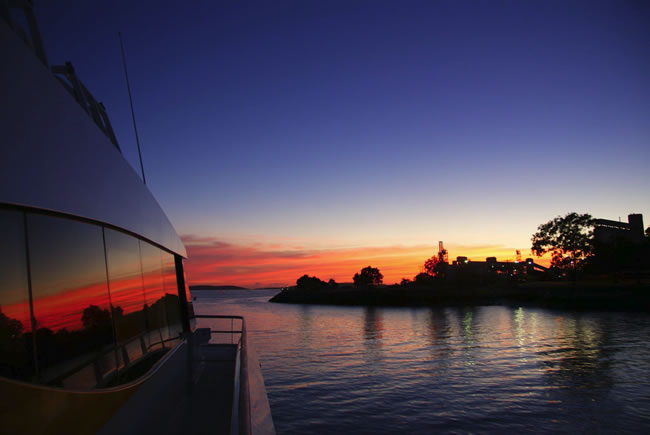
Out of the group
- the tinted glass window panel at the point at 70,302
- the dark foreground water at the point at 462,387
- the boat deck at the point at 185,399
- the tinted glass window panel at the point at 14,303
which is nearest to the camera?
the tinted glass window panel at the point at 14,303

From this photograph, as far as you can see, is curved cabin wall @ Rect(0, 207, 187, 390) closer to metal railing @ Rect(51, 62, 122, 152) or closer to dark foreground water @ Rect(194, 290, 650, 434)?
metal railing @ Rect(51, 62, 122, 152)

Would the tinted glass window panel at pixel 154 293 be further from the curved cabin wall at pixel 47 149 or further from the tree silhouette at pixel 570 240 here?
the tree silhouette at pixel 570 240

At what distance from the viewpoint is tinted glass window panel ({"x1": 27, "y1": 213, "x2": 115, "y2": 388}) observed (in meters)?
2.75

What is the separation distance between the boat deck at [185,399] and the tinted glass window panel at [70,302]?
684mm

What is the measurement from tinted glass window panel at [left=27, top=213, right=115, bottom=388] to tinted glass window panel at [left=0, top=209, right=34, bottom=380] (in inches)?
4.4

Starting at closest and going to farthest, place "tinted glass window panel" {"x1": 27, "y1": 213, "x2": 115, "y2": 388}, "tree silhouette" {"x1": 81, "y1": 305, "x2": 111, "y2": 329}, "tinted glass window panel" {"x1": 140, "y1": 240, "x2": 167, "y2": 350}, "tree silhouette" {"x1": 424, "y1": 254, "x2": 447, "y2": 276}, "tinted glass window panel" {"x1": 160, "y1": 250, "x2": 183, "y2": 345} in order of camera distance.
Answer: "tinted glass window panel" {"x1": 27, "y1": 213, "x2": 115, "y2": 388} < "tree silhouette" {"x1": 81, "y1": 305, "x2": 111, "y2": 329} < "tinted glass window panel" {"x1": 140, "y1": 240, "x2": 167, "y2": 350} < "tinted glass window panel" {"x1": 160, "y1": 250, "x2": 183, "y2": 345} < "tree silhouette" {"x1": 424, "y1": 254, "x2": 447, "y2": 276}

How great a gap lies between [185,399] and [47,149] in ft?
24.0

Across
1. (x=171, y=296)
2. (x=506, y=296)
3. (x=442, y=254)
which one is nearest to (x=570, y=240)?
(x=506, y=296)

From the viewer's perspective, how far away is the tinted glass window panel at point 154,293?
6.26 metres

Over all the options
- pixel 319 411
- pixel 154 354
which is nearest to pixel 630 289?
pixel 319 411

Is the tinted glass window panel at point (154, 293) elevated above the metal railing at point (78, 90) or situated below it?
below

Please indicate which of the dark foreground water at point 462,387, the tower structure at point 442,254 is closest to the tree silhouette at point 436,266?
the tower structure at point 442,254

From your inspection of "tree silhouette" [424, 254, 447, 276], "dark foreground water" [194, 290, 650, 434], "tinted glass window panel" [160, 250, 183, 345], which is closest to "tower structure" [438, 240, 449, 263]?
"tree silhouette" [424, 254, 447, 276]

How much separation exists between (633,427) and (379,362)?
13283 millimetres
